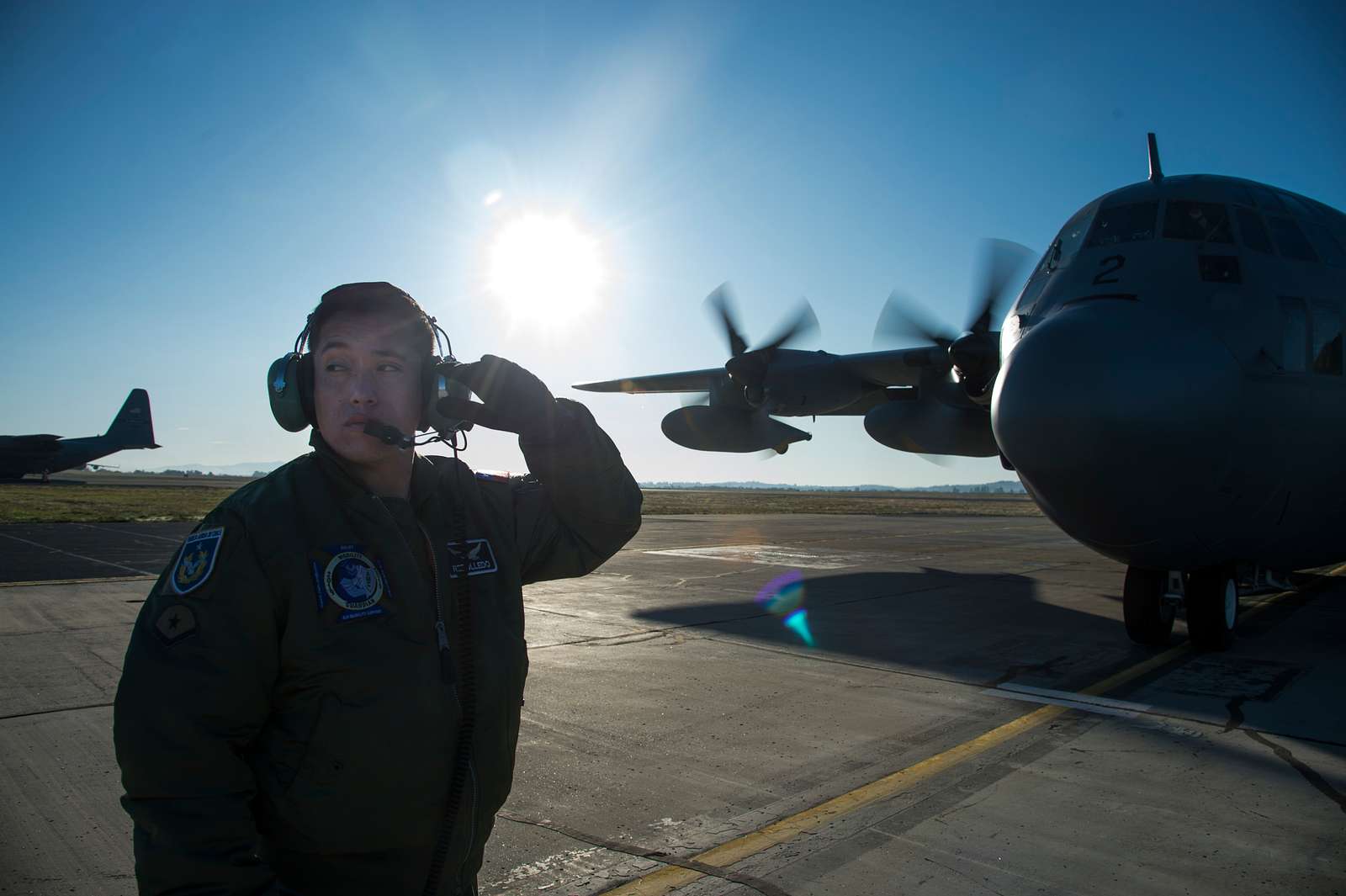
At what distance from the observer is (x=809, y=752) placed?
15.6 feet

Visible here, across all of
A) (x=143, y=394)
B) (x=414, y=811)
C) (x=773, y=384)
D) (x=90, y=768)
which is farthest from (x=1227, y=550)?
(x=143, y=394)

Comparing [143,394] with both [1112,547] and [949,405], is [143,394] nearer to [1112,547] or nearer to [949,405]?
[949,405]

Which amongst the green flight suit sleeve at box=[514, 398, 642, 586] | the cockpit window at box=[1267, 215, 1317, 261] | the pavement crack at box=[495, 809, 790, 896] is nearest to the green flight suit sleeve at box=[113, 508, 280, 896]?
the green flight suit sleeve at box=[514, 398, 642, 586]

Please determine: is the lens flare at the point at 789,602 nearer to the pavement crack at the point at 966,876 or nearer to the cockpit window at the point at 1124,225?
the pavement crack at the point at 966,876

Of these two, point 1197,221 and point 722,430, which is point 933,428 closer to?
point 722,430

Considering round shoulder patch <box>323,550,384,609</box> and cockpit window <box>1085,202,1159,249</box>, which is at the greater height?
cockpit window <box>1085,202,1159,249</box>

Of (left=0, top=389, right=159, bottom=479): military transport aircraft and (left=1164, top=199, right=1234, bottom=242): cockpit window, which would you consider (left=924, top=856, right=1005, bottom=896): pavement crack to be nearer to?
(left=1164, top=199, right=1234, bottom=242): cockpit window

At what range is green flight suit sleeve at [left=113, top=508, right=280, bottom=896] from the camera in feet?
4.78

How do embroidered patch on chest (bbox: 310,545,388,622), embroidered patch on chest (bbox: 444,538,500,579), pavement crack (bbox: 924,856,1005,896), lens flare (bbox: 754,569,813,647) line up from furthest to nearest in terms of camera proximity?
1. lens flare (bbox: 754,569,813,647)
2. pavement crack (bbox: 924,856,1005,896)
3. embroidered patch on chest (bbox: 444,538,500,579)
4. embroidered patch on chest (bbox: 310,545,388,622)

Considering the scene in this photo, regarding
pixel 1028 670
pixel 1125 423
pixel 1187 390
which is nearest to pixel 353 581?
pixel 1125 423

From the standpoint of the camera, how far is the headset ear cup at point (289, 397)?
79.7 inches

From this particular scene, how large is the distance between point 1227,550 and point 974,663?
2.24 m

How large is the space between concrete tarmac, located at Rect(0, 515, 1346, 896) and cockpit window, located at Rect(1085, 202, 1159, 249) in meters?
3.75

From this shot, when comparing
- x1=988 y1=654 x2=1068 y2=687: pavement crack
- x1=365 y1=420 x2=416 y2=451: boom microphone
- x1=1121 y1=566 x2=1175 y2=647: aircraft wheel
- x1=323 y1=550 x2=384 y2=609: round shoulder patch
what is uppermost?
x1=365 y1=420 x2=416 y2=451: boom microphone
